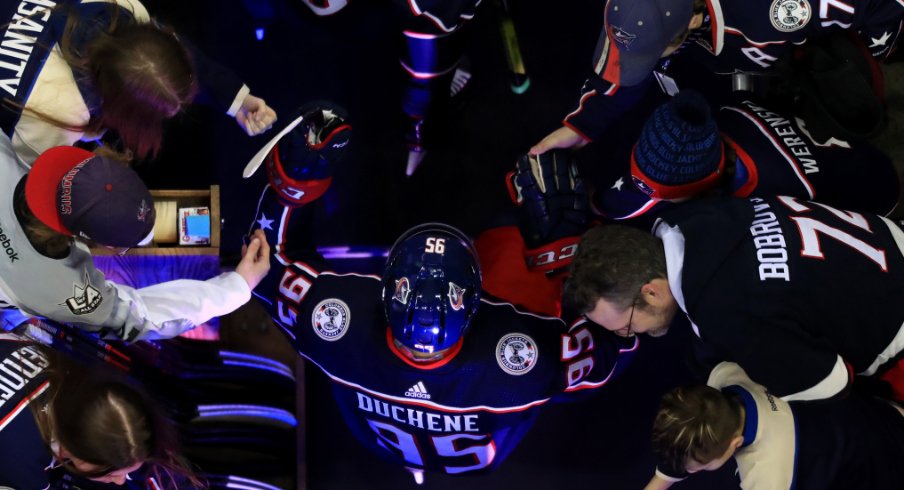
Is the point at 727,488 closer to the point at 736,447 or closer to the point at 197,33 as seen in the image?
the point at 736,447

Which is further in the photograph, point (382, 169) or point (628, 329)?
point (382, 169)

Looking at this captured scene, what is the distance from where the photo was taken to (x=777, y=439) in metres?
1.96

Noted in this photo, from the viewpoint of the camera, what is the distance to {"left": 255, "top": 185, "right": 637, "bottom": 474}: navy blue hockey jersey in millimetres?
2086

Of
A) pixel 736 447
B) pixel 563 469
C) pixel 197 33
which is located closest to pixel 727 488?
pixel 563 469

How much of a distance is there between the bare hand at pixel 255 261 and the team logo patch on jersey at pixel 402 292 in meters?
0.55

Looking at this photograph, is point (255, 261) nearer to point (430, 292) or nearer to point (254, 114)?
point (254, 114)

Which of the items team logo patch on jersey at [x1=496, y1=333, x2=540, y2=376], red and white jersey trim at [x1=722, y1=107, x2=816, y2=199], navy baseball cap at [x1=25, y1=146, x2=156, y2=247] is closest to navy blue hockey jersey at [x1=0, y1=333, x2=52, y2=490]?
navy baseball cap at [x1=25, y1=146, x2=156, y2=247]

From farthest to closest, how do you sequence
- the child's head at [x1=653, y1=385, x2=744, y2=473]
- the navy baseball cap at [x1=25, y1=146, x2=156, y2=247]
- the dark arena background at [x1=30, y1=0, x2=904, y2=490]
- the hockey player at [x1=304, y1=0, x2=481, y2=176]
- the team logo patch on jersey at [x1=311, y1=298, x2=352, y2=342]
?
the dark arena background at [x1=30, y1=0, x2=904, y2=490] → the hockey player at [x1=304, y1=0, x2=481, y2=176] → the team logo patch on jersey at [x1=311, y1=298, x2=352, y2=342] → the child's head at [x1=653, y1=385, x2=744, y2=473] → the navy baseball cap at [x1=25, y1=146, x2=156, y2=247]

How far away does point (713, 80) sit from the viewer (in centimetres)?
298

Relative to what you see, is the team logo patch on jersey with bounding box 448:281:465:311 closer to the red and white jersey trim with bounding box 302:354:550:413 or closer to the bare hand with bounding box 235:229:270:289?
the red and white jersey trim with bounding box 302:354:550:413

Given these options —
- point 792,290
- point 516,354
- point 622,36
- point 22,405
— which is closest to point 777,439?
point 792,290

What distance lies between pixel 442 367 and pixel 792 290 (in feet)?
2.85

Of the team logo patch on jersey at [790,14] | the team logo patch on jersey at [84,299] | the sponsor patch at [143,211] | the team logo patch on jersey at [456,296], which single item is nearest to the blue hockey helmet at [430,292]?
the team logo patch on jersey at [456,296]

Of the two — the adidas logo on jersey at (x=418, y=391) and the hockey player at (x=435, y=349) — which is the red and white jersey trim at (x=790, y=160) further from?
the adidas logo on jersey at (x=418, y=391)
